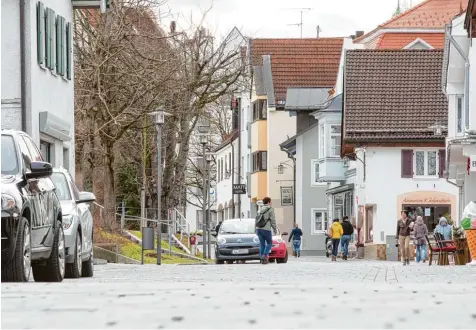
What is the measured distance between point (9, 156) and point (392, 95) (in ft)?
157

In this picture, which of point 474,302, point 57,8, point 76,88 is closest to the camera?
point 474,302

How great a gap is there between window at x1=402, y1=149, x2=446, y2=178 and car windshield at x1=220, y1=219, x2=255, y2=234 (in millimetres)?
17902

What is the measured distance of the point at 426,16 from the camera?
7800 centimetres

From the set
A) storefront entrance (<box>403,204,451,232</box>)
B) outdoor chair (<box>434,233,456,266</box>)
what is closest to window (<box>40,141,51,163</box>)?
outdoor chair (<box>434,233,456,266</box>)

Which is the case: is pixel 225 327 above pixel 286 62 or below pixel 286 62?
below

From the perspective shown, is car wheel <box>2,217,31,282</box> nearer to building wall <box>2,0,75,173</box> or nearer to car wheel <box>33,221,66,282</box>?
car wheel <box>33,221,66,282</box>

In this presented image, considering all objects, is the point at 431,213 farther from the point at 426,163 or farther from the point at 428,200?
the point at 426,163

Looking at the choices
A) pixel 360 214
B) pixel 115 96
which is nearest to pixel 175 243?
pixel 360 214

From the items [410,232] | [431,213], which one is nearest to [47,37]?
[410,232]

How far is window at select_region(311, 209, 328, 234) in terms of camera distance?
259 feet

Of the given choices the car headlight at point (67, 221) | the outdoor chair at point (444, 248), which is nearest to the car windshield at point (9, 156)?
the car headlight at point (67, 221)

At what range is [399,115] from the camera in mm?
63875

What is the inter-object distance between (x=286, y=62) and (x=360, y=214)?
22648 mm

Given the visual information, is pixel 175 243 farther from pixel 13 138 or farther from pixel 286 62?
pixel 13 138
